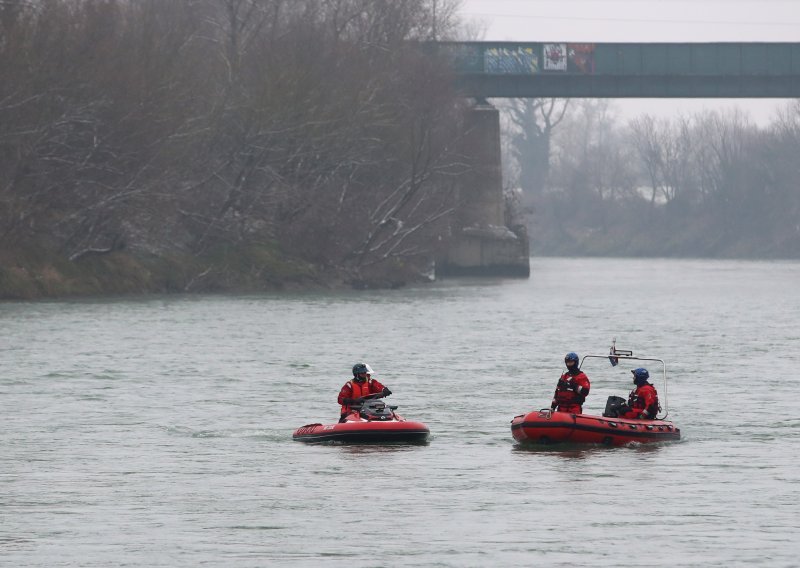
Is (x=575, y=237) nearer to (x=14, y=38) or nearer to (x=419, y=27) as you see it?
(x=419, y=27)

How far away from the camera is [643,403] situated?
998 inches

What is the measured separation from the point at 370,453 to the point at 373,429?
0.35 m

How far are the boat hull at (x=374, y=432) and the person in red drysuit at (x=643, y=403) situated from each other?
3.06 metres

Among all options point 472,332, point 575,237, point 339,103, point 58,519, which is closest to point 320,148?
point 339,103

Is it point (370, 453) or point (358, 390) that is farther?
point (358, 390)

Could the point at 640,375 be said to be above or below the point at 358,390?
above

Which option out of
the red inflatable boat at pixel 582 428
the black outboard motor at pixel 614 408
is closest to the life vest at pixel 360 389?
the red inflatable boat at pixel 582 428

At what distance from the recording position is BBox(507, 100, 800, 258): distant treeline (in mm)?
142625

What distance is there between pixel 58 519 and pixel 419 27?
6770 centimetres

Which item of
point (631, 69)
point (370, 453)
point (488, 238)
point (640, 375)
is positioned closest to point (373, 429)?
point (370, 453)

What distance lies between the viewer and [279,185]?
2805 inches

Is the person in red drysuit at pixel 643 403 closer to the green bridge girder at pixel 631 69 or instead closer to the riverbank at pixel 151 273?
the riverbank at pixel 151 273

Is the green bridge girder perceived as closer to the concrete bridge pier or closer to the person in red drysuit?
the concrete bridge pier

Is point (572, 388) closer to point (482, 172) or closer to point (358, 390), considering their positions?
point (358, 390)
